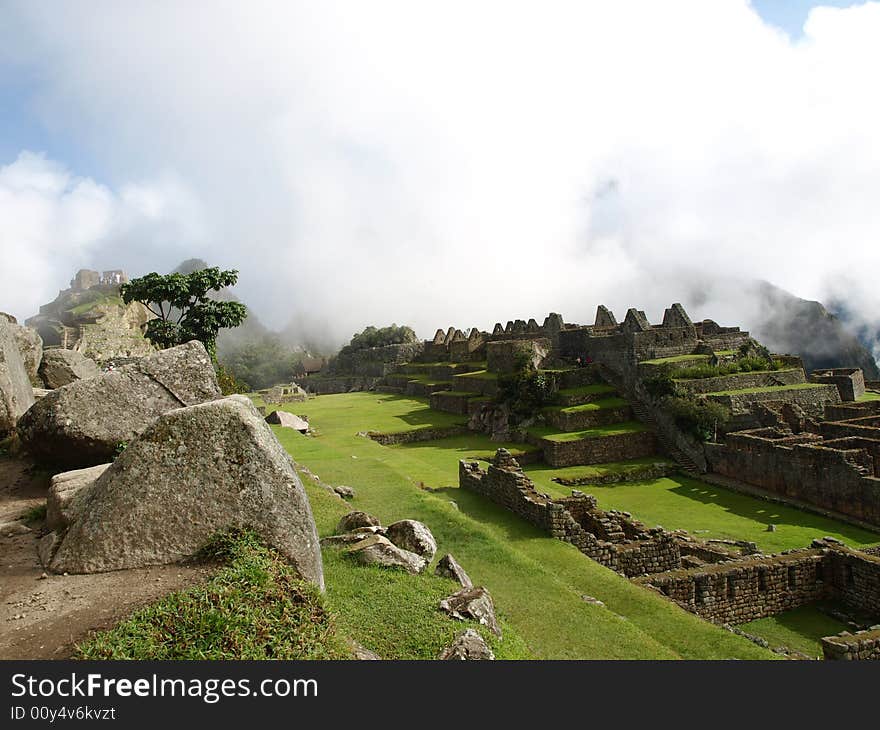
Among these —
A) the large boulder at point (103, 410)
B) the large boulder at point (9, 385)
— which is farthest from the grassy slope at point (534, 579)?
the large boulder at point (9, 385)

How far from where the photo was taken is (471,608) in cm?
670

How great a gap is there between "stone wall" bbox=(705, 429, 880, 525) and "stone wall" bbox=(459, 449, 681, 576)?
7.25 meters

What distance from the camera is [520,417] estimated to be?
2888 centimetres

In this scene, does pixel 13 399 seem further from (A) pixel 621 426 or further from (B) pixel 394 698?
(A) pixel 621 426

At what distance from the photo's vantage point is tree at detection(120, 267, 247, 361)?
24.7 meters

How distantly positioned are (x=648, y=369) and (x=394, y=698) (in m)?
26.1

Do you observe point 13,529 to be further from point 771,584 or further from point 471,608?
point 771,584

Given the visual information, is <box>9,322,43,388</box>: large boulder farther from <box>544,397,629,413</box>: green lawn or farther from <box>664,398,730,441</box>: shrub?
<box>664,398,730,441</box>: shrub

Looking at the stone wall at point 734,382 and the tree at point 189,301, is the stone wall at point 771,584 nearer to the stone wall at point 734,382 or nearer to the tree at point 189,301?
the stone wall at point 734,382

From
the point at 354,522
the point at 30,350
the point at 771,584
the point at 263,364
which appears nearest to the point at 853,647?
the point at 771,584

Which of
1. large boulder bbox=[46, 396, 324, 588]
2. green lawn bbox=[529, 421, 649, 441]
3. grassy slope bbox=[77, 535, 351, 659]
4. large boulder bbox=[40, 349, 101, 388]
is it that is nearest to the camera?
grassy slope bbox=[77, 535, 351, 659]

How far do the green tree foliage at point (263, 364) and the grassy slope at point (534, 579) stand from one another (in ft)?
205

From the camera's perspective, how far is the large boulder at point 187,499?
4.88m

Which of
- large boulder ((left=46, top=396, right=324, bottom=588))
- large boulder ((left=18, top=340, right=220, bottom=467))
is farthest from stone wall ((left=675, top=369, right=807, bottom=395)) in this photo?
large boulder ((left=46, top=396, right=324, bottom=588))
